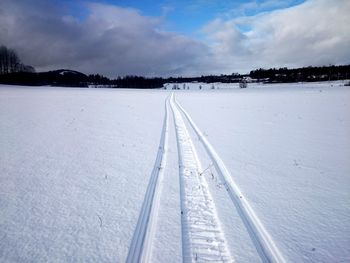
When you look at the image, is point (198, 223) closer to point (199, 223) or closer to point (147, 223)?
point (199, 223)

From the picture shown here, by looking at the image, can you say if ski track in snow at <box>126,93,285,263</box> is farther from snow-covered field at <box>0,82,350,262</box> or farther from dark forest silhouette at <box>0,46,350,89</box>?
dark forest silhouette at <box>0,46,350,89</box>

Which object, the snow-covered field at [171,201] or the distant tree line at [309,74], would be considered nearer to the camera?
the snow-covered field at [171,201]

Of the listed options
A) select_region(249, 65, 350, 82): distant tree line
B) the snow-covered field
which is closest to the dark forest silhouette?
select_region(249, 65, 350, 82): distant tree line

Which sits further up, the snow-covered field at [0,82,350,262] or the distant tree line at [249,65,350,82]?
the distant tree line at [249,65,350,82]

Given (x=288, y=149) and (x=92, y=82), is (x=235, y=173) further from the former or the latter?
(x=92, y=82)

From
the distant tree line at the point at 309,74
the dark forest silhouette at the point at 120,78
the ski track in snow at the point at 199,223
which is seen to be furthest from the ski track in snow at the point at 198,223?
the distant tree line at the point at 309,74

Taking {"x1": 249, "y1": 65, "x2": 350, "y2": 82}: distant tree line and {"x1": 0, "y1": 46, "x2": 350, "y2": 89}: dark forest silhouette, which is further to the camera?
{"x1": 249, "y1": 65, "x2": 350, "y2": 82}: distant tree line

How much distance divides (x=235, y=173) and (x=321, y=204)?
7.50 ft

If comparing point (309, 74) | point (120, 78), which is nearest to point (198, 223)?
point (309, 74)

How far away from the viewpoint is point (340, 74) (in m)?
113

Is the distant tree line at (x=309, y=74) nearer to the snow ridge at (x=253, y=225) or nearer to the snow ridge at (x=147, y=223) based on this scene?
the snow ridge at (x=253, y=225)

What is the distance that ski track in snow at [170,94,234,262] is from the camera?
11.0ft

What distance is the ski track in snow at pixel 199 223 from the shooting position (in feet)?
11.0

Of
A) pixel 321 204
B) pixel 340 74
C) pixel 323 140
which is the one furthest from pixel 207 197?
pixel 340 74
